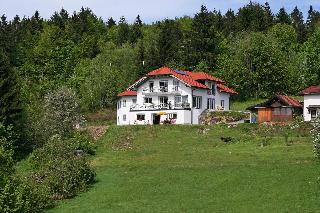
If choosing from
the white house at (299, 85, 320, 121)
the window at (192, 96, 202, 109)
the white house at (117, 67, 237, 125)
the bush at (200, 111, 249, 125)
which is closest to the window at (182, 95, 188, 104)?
the white house at (117, 67, 237, 125)

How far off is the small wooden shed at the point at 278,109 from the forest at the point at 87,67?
918 inches

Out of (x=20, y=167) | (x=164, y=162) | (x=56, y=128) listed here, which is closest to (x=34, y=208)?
(x=164, y=162)

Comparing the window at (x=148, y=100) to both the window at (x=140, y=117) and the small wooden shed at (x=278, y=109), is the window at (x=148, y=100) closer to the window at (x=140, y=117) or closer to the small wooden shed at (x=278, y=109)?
the window at (x=140, y=117)

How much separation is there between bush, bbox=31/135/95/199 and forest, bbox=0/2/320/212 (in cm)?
8

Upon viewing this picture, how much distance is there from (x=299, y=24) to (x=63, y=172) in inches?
5144

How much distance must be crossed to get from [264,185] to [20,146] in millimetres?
34103

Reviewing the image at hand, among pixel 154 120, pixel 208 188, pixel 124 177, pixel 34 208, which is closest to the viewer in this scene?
pixel 34 208

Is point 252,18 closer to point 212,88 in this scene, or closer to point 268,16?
point 268,16

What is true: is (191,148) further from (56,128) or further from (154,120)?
(154,120)

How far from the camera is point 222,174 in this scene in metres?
39.1

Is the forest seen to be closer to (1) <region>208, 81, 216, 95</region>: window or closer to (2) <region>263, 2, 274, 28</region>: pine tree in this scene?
(2) <region>263, 2, 274, 28</region>: pine tree

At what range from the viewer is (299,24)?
15912cm

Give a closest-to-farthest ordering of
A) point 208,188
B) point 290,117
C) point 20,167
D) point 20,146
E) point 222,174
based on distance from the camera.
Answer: point 208,188 < point 222,174 < point 20,167 < point 20,146 < point 290,117

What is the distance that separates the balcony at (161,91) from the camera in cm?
7712
